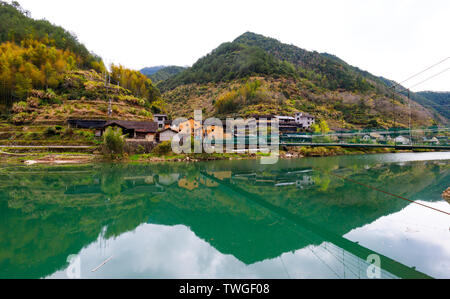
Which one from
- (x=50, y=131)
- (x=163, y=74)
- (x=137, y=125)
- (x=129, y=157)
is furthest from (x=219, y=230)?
(x=163, y=74)

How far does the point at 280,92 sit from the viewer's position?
191ft

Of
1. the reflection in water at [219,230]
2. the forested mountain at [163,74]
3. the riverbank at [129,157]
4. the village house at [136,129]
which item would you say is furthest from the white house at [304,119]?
the forested mountain at [163,74]

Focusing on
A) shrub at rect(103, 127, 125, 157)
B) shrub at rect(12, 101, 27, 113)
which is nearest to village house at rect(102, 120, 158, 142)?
shrub at rect(103, 127, 125, 157)

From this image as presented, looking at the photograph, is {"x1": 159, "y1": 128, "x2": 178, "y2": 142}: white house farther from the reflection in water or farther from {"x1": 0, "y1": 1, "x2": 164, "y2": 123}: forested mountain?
the reflection in water

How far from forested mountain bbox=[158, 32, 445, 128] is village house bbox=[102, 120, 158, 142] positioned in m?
24.0

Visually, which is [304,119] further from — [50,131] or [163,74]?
[163,74]

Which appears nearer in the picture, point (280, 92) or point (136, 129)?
point (136, 129)

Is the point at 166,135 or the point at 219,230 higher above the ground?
the point at 166,135

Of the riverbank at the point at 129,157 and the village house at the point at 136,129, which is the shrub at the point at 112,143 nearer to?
the riverbank at the point at 129,157

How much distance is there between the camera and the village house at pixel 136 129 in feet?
83.2

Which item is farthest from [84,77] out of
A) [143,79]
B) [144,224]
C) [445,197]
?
[445,197]

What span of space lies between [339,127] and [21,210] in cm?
5044

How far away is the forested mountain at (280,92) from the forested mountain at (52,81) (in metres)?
21.8

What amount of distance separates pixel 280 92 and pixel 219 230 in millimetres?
57594
